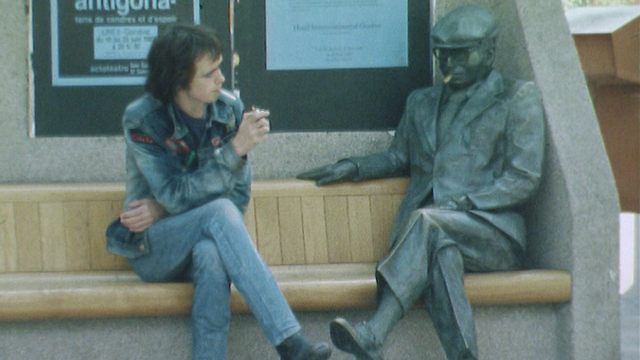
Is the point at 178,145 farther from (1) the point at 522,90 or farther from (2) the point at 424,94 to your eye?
(1) the point at 522,90

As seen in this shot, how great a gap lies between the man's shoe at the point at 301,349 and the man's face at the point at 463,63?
56.1 inches

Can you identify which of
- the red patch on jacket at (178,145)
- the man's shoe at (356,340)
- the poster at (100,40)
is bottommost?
the man's shoe at (356,340)

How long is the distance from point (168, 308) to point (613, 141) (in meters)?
4.64

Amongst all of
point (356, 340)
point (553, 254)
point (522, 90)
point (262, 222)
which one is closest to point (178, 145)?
point (262, 222)

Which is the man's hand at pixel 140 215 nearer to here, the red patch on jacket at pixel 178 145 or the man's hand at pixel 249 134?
the red patch on jacket at pixel 178 145

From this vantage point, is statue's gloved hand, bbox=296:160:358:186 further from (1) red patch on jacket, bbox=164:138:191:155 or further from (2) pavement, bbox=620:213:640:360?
(2) pavement, bbox=620:213:640:360

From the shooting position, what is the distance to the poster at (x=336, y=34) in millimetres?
5758

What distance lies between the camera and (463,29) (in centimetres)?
507

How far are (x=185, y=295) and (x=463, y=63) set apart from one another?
1.53 meters

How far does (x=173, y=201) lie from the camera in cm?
458

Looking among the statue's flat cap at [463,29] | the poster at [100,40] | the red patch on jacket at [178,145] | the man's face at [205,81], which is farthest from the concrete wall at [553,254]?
the poster at [100,40]

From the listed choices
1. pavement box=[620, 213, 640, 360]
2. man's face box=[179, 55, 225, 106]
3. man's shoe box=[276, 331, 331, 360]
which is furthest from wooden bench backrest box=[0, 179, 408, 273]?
pavement box=[620, 213, 640, 360]

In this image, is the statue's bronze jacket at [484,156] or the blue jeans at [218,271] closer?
the blue jeans at [218,271]

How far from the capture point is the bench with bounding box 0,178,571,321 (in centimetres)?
493
